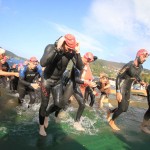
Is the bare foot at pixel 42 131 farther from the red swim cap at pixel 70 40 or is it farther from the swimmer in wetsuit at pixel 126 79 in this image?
the swimmer in wetsuit at pixel 126 79

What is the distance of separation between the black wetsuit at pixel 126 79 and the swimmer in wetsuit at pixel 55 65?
1.95 m

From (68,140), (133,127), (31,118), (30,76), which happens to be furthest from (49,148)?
(30,76)

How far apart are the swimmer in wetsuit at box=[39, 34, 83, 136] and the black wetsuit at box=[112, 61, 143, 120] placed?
1950mm

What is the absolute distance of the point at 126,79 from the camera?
25.9 feet

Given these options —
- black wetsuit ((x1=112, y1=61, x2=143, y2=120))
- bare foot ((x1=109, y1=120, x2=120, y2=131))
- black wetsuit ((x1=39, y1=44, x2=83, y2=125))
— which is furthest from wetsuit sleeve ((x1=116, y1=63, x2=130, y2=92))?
black wetsuit ((x1=39, y1=44, x2=83, y2=125))

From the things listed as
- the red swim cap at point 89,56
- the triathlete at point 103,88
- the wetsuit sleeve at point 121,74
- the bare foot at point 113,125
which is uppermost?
the red swim cap at point 89,56

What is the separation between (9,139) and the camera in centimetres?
576

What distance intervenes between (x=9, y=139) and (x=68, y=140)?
1.34 m

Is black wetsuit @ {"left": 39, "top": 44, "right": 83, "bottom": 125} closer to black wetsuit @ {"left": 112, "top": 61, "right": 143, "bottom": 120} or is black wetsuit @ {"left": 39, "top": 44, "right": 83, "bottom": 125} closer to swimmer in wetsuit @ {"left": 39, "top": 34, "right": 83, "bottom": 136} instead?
swimmer in wetsuit @ {"left": 39, "top": 34, "right": 83, "bottom": 136}

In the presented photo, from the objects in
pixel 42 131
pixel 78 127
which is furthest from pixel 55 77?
pixel 78 127

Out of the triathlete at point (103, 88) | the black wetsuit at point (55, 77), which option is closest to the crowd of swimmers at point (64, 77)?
the black wetsuit at point (55, 77)

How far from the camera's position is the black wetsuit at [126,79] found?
7.75 m

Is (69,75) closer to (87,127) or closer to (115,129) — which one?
(87,127)

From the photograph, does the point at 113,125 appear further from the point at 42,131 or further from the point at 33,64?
the point at 33,64
